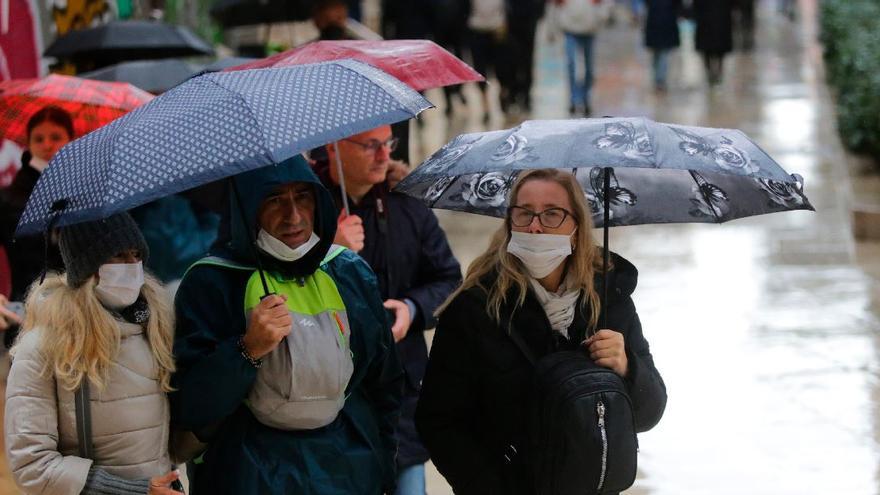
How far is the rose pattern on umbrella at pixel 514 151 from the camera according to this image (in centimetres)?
373

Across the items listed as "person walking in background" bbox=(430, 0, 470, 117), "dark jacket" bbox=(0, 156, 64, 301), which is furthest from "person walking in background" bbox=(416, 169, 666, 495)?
"person walking in background" bbox=(430, 0, 470, 117)

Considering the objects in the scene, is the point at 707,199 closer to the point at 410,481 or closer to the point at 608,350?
the point at 608,350

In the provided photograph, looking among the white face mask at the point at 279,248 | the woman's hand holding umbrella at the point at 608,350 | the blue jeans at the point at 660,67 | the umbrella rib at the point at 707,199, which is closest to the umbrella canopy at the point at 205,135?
the white face mask at the point at 279,248

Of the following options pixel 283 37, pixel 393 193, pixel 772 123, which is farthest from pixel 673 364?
pixel 772 123

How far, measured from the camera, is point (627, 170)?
4.50 metres

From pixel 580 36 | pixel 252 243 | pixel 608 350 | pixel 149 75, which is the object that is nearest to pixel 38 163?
pixel 149 75

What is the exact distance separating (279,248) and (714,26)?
18.0 metres

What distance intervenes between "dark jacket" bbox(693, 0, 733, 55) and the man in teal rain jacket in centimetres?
1782

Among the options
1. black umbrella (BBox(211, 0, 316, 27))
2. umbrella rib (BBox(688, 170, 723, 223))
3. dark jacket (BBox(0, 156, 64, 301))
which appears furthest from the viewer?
black umbrella (BBox(211, 0, 316, 27))

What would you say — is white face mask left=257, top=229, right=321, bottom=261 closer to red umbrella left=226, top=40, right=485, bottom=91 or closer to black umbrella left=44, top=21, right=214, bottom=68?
red umbrella left=226, top=40, right=485, bottom=91

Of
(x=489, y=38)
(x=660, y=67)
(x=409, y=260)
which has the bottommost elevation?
(x=660, y=67)

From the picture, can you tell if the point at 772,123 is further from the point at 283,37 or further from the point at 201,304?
the point at 201,304

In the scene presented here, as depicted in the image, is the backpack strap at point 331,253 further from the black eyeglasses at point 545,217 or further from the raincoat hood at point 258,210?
the black eyeglasses at point 545,217

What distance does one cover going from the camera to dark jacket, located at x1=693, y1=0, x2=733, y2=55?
68.5ft
